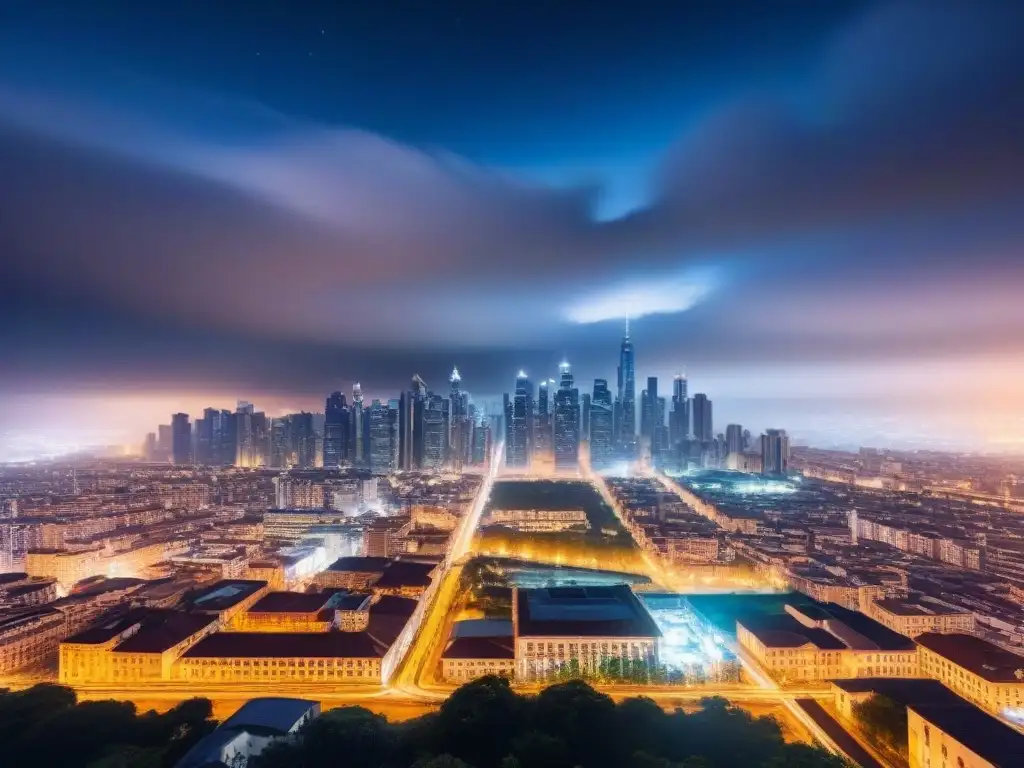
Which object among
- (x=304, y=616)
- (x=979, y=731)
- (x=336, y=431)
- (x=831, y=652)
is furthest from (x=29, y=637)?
(x=336, y=431)

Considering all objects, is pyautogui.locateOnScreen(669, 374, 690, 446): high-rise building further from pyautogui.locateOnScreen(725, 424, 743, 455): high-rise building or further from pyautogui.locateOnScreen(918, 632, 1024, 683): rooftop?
pyautogui.locateOnScreen(918, 632, 1024, 683): rooftop

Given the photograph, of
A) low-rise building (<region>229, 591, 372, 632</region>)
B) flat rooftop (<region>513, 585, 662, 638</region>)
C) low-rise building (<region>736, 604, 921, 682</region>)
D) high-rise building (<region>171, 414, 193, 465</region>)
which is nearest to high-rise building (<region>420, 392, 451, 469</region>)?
high-rise building (<region>171, 414, 193, 465</region>)

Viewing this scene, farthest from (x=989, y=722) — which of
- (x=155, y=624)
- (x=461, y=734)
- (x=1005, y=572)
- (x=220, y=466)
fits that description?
(x=220, y=466)

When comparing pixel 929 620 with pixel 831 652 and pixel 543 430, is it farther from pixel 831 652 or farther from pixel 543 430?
pixel 543 430

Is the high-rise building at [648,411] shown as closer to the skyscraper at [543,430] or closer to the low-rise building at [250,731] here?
the skyscraper at [543,430]

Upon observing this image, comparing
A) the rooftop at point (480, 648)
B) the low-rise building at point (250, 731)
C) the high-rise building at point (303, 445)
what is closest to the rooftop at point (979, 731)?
the rooftop at point (480, 648)

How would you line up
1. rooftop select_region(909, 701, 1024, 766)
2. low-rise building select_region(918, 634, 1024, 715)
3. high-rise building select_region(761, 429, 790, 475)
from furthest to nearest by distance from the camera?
high-rise building select_region(761, 429, 790, 475), low-rise building select_region(918, 634, 1024, 715), rooftop select_region(909, 701, 1024, 766)
